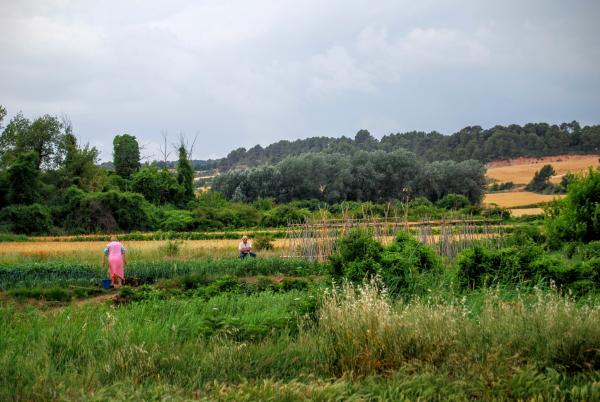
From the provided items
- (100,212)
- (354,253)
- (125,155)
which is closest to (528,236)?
(354,253)

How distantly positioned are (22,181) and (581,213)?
4063 centimetres

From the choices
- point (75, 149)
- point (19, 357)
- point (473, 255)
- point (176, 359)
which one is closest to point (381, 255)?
point (473, 255)

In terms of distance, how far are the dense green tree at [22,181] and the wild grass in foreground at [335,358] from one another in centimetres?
4214

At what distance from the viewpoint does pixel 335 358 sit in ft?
23.3

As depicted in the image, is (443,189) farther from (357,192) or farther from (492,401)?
(492,401)

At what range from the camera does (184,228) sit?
47.1m

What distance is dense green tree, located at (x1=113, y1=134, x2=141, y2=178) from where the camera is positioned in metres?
63.8

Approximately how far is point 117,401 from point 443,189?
64.3 m

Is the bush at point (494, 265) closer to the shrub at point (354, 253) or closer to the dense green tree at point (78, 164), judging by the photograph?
the shrub at point (354, 253)

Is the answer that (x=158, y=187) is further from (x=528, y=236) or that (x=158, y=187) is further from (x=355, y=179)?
(x=528, y=236)

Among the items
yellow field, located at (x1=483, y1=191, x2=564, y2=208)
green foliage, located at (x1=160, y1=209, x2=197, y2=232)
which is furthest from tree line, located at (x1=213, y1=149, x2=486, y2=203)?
green foliage, located at (x1=160, y1=209, x2=197, y2=232)

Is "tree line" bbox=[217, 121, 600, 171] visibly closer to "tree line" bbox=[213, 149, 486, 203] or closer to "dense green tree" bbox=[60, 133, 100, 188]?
"tree line" bbox=[213, 149, 486, 203]

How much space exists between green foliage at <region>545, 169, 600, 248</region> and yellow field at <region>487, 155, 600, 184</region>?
5870 cm

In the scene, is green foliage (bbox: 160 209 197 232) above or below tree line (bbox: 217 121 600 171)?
below
